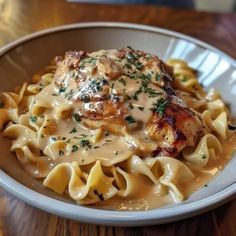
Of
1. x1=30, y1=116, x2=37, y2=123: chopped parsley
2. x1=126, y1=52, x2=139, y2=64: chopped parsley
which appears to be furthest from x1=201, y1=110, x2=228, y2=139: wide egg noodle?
x1=30, y1=116, x2=37, y2=123: chopped parsley

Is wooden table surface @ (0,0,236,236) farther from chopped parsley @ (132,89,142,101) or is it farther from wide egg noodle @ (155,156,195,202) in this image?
wide egg noodle @ (155,156,195,202)

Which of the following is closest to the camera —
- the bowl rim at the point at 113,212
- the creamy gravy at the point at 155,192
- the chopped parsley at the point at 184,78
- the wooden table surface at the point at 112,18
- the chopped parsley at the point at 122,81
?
the bowl rim at the point at 113,212

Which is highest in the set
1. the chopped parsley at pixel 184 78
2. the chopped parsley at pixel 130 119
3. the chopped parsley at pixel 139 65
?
the chopped parsley at pixel 139 65

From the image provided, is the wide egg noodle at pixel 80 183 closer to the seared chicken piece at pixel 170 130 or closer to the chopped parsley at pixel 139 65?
the seared chicken piece at pixel 170 130

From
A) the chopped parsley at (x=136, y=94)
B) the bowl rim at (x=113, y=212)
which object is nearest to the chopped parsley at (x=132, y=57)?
the chopped parsley at (x=136, y=94)

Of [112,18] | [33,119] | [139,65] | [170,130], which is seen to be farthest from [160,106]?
[112,18]

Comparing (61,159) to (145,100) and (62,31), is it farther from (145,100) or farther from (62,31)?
(62,31)

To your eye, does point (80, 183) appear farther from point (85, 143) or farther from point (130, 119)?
point (130, 119)
